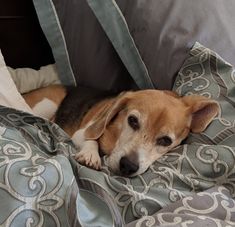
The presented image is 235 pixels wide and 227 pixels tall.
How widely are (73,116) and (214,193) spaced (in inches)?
26.8

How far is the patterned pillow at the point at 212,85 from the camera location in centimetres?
135

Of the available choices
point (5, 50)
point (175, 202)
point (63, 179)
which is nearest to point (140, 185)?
point (175, 202)

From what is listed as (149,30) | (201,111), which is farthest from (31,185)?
(149,30)

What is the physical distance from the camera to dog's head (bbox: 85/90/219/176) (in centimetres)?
135

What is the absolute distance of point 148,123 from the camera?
1373 millimetres

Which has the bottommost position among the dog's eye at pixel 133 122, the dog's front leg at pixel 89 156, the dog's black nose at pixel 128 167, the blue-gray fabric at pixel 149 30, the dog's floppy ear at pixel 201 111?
the dog's front leg at pixel 89 156

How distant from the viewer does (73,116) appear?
Answer: 1654 millimetres

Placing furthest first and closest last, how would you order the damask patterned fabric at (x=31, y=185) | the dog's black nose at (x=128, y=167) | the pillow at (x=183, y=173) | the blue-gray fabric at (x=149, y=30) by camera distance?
the blue-gray fabric at (x=149, y=30) → the dog's black nose at (x=128, y=167) → the pillow at (x=183, y=173) → the damask patterned fabric at (x=31, y=185)

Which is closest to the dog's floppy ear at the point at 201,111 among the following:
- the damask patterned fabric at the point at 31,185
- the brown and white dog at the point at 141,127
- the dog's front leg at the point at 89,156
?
the brown and white dog at the point at 141,127

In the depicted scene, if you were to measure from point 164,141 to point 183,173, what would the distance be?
175 millimetres

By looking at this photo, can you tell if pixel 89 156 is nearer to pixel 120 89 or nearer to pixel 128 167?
pixel 128 167

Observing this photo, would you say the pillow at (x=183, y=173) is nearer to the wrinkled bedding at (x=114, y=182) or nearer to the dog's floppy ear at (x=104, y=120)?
the wrinkled bedding at (x=114, y=182)

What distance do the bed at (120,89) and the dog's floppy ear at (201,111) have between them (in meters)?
0.02

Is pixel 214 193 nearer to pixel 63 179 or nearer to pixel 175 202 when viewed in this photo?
pixel 175 202
